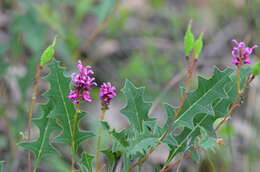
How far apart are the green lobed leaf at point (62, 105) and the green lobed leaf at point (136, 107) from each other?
0.15 m

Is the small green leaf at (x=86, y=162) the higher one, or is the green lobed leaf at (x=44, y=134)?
the green lobed leaf at (x=44, y=134)

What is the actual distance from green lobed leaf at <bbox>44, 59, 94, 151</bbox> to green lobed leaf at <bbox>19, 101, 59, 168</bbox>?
0.06 meters

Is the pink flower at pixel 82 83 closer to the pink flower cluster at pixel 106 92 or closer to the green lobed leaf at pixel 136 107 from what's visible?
the pink flower cluster at pixel 106 92

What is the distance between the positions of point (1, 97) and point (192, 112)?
1882 mm

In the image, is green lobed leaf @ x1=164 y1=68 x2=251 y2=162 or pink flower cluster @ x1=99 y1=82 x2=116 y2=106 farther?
green lobed leaf @ x1=164 y1=68 x2=251 y2=162

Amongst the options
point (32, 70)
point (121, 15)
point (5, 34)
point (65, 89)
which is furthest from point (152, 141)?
point (5, 34)

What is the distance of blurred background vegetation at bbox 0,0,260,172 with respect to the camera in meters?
3.16

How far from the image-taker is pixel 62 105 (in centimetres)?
168

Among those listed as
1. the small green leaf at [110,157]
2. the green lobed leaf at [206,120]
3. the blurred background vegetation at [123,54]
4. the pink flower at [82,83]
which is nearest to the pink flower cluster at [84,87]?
the pink flower at [82,83]

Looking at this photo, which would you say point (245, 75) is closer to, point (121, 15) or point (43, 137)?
point (43, 137)

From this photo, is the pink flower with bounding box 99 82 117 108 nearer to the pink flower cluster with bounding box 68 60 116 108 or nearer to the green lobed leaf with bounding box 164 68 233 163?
the pink flower cluster with bounding box 68 60 116 108

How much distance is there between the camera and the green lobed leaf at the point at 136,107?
5.51 feet

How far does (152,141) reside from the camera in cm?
152

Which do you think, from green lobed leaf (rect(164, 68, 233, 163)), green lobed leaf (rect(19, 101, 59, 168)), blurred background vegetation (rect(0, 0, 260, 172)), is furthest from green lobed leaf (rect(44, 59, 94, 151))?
blurred background vegetation (rect(0, 0, 260, 172))
